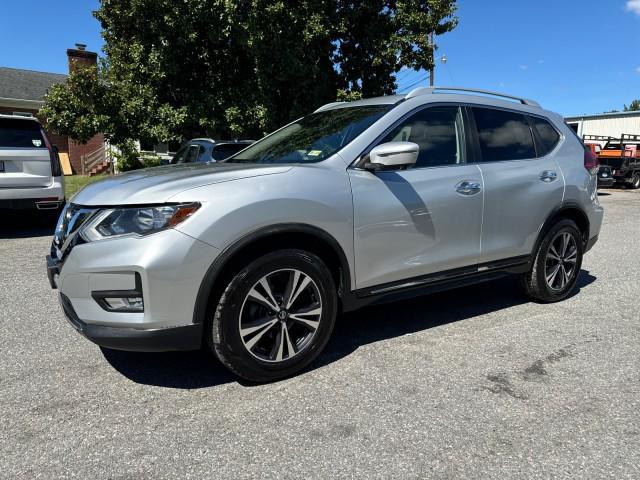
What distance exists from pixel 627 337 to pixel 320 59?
10851 millimetres

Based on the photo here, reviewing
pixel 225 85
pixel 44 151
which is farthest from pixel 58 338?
pixel 225 85

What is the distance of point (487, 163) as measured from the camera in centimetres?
397

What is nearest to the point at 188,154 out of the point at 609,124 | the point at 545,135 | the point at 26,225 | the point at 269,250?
the point at 26,225

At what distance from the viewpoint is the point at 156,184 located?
2.83m

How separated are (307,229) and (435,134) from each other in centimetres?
142

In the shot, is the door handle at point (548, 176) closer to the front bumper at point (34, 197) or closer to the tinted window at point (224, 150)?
the tinted window at point (224, 150)

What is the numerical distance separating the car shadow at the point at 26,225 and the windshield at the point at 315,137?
5156 millimetres

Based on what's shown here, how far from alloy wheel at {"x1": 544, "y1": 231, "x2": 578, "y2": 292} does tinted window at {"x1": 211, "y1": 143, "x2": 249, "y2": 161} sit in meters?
5.46

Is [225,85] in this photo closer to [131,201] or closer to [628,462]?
[131,201]

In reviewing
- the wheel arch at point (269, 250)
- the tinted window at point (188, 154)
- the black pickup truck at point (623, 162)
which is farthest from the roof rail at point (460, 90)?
the black pickup truck at point (623, 162)

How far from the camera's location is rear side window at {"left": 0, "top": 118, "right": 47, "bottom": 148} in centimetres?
743

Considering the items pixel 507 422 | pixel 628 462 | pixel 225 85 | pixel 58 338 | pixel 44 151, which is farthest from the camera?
pixel 225 85

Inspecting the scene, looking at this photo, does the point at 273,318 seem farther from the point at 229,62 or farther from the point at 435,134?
the point at 229,62

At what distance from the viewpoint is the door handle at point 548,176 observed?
4.31 m
